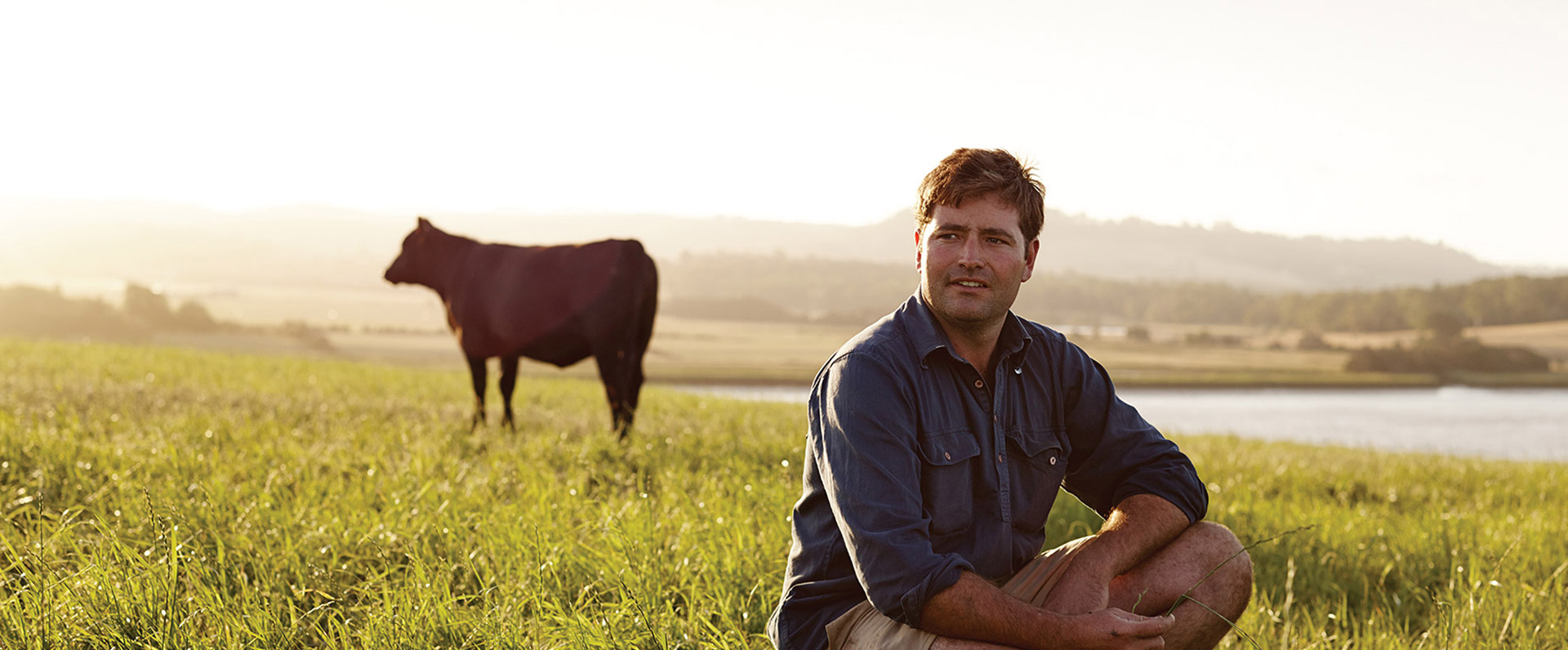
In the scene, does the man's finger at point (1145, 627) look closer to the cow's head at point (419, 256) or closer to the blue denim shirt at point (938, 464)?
the blue denim shirt at point (938, 464)

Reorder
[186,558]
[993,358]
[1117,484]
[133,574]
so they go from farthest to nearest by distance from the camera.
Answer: [186,558] → [133,574] → [1117,484] → [993,358]

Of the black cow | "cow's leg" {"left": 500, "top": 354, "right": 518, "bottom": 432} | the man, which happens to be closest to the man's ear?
the man

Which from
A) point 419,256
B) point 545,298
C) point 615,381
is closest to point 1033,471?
point 615,381

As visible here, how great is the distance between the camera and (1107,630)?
8.18ft

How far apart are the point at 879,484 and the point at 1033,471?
80 centimetres

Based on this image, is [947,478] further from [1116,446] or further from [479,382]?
[479,382]

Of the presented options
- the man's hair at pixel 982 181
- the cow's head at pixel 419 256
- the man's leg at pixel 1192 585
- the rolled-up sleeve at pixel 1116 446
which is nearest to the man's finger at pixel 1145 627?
the man's leg at pixel 1192 585

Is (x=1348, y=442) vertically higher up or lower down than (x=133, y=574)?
lower down

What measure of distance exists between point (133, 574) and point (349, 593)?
0.85m

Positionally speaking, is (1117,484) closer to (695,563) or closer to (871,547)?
(871,547)

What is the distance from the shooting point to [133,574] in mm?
3596

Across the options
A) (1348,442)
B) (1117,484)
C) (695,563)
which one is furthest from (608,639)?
(1348,442)

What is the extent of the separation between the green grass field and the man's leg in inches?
39.6

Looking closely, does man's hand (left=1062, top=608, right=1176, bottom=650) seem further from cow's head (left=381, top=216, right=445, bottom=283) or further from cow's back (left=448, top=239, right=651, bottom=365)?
cow's head (left=381, top=216, right=445, bottom=283)
